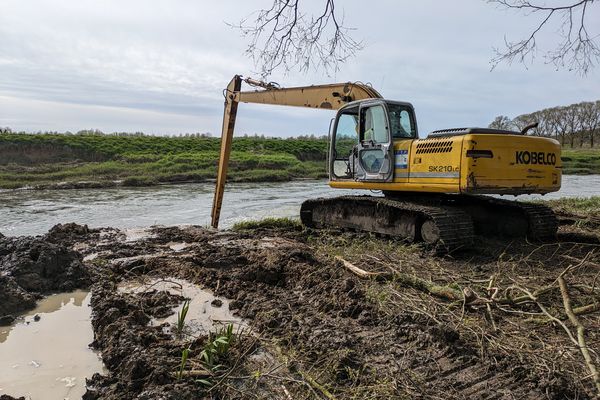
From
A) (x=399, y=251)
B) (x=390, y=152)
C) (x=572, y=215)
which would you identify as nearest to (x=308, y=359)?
(x=399, y=251)

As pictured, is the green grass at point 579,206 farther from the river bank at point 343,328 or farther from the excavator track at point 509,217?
the river bank at point 343,328

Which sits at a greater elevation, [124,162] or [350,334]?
[124,162]

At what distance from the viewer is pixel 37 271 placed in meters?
6.36

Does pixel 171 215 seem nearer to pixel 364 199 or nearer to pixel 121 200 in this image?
pixel 121 200

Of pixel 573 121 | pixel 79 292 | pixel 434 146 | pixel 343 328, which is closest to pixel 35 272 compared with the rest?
pixel 79 292

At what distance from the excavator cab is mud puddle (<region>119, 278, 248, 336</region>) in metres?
4.04

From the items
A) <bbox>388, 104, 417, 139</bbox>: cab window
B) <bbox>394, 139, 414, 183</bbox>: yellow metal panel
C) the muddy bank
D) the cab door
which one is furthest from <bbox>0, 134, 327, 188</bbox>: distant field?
the muddy bank

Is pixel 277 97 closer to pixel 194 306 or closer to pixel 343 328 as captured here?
pixel 194 306

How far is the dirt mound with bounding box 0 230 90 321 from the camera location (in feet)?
18.8

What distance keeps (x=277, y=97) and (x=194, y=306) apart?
22.6 feet

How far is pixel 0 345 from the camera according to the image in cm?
462

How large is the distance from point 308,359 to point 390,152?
5.36 metres

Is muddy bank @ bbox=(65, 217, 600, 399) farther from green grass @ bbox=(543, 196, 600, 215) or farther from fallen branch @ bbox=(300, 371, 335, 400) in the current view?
green grass @ bbox=(543, 196, 600, 215)

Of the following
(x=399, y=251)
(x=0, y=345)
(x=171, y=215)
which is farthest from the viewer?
(x=171, y=215)
